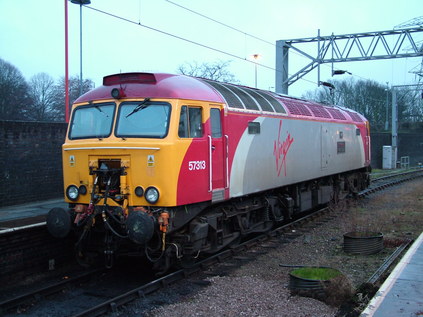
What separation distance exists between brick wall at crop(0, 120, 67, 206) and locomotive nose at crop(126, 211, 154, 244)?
5898mm

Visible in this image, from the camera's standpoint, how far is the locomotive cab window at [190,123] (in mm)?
7579

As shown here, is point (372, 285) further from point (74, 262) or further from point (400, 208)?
point (400, 208)

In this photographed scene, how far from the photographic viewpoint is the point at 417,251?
887 cm

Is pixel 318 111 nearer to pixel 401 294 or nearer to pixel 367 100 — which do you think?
pixel 401 294

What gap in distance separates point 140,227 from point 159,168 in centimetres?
98

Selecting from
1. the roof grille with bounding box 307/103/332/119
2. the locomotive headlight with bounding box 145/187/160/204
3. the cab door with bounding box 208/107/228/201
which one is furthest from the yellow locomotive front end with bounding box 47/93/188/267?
the roof grille with bounding box 307/103/332/119

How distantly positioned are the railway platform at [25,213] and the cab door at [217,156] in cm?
285

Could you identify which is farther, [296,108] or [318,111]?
[318,111]

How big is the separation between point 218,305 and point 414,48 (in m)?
19.6

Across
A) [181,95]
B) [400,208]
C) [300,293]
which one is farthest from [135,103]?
[400,208]

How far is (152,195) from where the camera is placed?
7156 millimetres

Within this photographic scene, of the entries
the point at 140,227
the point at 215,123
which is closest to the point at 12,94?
the point at 215,123

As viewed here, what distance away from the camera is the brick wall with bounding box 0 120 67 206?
11.3 m

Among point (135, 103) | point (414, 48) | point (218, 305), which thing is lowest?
point (218, 305)
